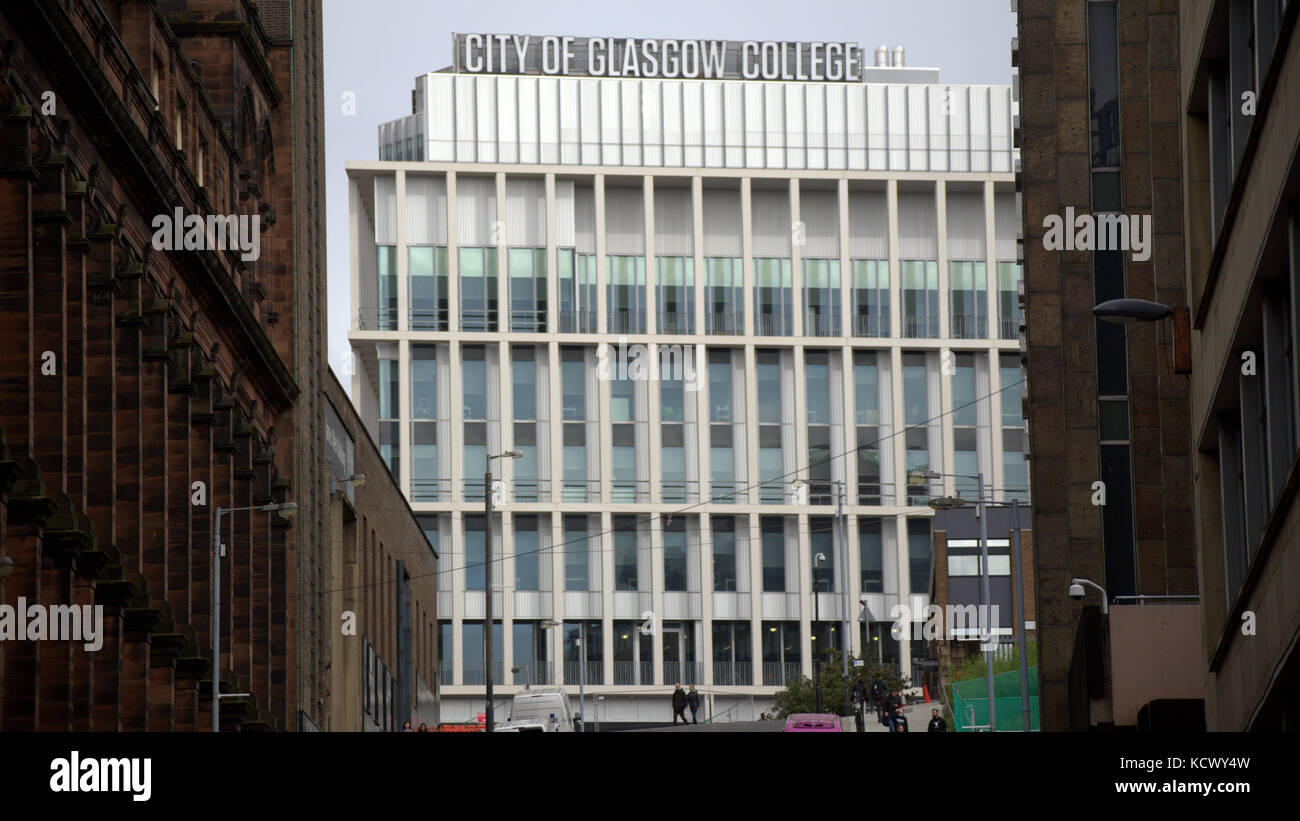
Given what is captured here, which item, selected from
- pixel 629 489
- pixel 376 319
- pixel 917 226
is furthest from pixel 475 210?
pixel 917 226

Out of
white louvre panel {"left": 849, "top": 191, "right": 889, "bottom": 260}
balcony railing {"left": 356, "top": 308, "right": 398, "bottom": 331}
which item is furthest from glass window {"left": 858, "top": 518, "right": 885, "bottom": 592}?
balcony railing {"left": 356, "top": 308, "right": 398, "bottom": 331}

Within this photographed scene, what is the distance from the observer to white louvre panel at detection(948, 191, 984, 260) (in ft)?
346

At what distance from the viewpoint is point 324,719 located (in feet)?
186

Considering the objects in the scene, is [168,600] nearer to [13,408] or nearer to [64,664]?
[64,664]

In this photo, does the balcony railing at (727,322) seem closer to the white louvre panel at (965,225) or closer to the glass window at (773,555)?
the glass window at (773,555)

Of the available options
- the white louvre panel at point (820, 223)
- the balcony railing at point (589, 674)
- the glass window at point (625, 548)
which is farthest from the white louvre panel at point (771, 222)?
the balcony railing at point (589, 674)

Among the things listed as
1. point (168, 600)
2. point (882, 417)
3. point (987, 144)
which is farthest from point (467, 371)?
point (168, 600)

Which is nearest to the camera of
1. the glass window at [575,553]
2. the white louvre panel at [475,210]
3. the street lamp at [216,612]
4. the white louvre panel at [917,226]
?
the street lamp at [216,612]

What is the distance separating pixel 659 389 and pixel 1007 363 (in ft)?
55.8

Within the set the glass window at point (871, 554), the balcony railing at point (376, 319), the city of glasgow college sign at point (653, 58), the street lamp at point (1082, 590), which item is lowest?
the street lamp at point (1082, 590)

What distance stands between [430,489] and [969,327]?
89.0 ft

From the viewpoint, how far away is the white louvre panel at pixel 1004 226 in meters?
105

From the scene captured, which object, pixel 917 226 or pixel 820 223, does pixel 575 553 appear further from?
pixel 917 226

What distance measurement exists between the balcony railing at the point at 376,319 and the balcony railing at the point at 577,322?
7.93m
